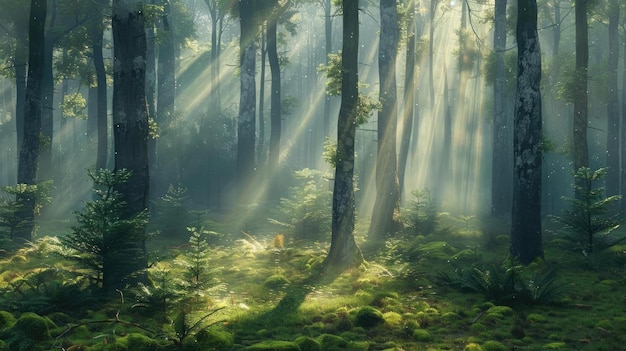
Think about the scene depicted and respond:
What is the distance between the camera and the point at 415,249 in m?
15.5

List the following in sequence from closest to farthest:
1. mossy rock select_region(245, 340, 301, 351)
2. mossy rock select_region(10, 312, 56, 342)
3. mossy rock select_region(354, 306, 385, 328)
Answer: mossy rock select_region(245, 340, 301, 351) → mossy rock select_region(10, 312, 56, 342) → mossy rock select_region(354, 306, 385, 328)

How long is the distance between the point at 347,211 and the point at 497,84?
1574 cm

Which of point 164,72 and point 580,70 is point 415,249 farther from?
point 164,72

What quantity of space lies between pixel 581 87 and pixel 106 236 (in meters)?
14.5

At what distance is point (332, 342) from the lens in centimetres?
802

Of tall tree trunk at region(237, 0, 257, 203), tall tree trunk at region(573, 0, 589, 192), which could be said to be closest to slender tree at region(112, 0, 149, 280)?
tall tree trunk at region(573, 0, 589, 192)

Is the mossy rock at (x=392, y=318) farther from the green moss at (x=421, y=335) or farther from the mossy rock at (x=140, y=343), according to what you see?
the mossy rock at (x=140, y=343)

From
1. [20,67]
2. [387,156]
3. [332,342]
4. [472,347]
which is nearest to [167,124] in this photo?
[20,67]

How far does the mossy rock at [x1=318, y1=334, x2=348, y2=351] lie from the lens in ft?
25.8

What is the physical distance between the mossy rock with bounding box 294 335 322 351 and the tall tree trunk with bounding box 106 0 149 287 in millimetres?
4622

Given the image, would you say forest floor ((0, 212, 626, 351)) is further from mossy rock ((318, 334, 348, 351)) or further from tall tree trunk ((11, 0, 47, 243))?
tall tree trunk ((11, 0, 47, 243))

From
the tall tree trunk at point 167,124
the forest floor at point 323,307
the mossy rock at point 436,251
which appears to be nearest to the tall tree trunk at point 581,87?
the forest floor at point 323,307

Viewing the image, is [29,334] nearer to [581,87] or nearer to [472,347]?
[472,347]

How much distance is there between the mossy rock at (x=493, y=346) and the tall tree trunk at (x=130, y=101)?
668cm
